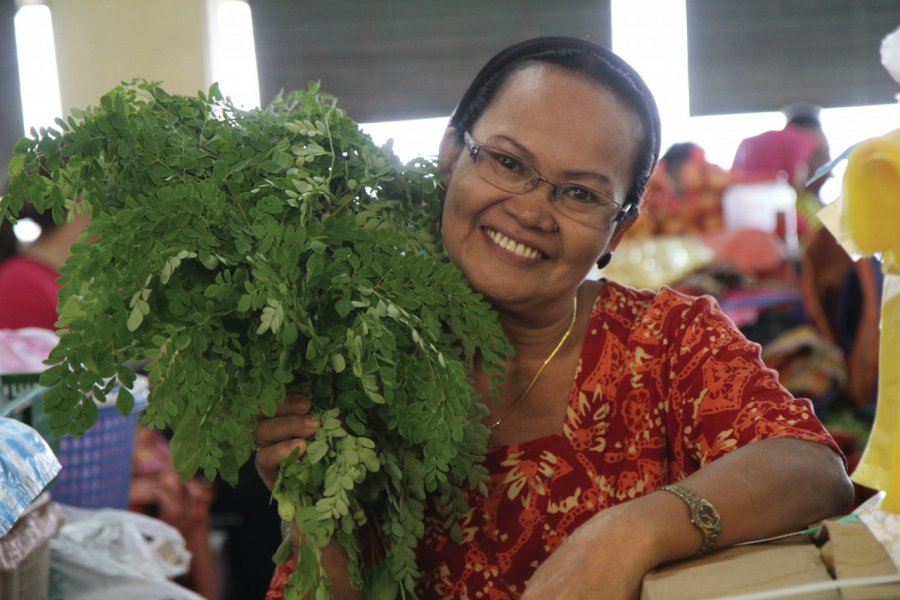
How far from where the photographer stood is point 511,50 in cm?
150

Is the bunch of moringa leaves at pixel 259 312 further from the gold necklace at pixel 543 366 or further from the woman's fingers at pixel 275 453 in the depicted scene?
the gold necklace at pixel 543 366

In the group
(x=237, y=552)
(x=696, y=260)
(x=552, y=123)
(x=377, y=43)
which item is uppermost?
(x=552, y=123)

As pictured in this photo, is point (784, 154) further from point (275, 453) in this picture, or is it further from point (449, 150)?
point (275, 453)

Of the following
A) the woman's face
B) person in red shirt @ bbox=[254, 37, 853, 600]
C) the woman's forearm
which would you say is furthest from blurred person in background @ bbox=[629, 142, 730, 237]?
the woman's forearm

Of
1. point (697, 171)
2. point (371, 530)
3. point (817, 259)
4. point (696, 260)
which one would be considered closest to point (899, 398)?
point (371, 530)

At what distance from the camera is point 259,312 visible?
44.4 inches

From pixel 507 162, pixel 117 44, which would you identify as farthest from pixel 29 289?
pixel 117 44

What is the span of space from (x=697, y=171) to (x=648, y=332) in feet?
12.5

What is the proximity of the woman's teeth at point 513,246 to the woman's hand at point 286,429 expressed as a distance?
39cm

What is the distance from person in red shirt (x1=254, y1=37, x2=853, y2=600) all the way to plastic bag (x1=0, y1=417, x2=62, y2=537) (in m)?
0.26

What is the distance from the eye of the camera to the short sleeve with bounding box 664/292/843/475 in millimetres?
1348

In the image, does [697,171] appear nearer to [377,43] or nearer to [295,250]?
[377,43]

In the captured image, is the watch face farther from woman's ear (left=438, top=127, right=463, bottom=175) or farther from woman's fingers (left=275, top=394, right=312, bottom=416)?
woman's ear (left=438, top=127, right=463, bottom=175)

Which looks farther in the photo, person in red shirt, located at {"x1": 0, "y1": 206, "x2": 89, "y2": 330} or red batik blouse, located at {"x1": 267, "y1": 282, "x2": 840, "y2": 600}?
person in red shirt, located at {"x1": 0, "y1": 206, "x2": 89, "y2": 330}
